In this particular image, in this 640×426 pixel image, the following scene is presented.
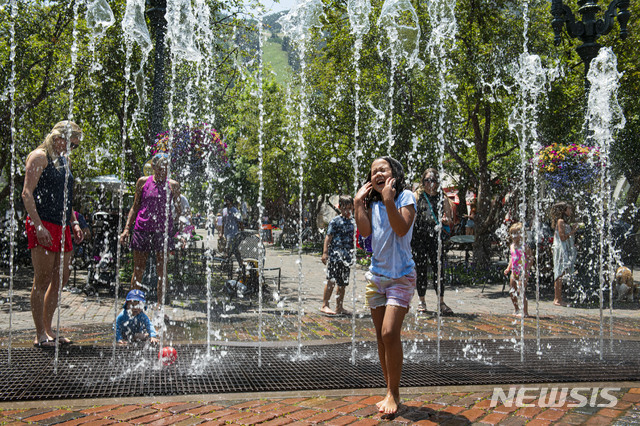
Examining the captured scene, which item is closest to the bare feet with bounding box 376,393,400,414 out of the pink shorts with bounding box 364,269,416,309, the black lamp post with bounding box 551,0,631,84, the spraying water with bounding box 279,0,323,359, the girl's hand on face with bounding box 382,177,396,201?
the pink shorts with bounding box 364,269,416,309

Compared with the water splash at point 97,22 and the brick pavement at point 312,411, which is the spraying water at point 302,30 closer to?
the water splash at point 97,22

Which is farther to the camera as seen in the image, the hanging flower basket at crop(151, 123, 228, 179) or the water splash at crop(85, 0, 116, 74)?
the water splash at crop(85, 0, 116, 74)

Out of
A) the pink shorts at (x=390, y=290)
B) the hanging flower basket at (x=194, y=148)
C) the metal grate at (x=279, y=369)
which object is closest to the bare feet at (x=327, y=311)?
the metal grate at (x=279, y=369)

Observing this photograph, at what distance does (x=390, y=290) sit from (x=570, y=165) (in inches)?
302

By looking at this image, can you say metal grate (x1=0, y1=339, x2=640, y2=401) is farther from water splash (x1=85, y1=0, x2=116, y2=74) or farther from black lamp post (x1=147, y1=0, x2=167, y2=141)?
water splash (x1=85, y1=0, x2=116, y2=74)

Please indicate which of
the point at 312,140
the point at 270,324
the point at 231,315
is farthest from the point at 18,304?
the point at 312,140

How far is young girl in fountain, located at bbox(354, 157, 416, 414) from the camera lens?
3492 millimetres

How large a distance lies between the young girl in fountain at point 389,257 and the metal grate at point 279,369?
A: 0.66 meters

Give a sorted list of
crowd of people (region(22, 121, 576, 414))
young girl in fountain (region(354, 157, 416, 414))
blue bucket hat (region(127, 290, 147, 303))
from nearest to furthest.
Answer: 1. young girl in fountain (region(354, 157, 416, 414))
2. crowd of people (region(22, 121, 576, 414))
3. blue bucket hat (region(127, 290, 147, 303))

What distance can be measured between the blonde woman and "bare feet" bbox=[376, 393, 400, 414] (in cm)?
312

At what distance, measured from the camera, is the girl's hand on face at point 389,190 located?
3566 mm

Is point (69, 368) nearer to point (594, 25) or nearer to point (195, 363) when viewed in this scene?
point (195, 363)

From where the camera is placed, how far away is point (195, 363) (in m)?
4.62

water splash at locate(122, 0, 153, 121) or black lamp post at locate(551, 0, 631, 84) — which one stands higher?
A: water splash at locate(122, 0, 153, 121)
